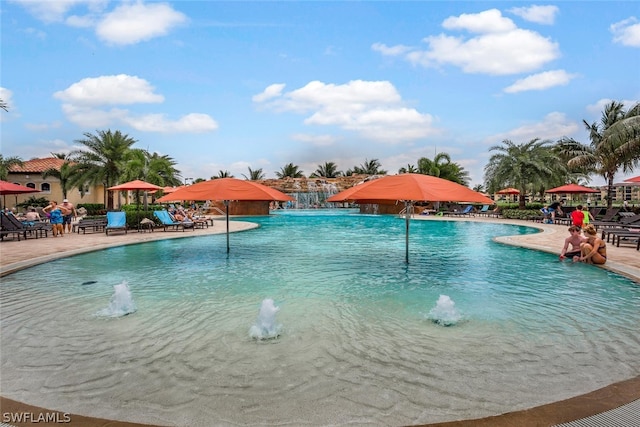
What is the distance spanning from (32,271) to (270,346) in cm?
792

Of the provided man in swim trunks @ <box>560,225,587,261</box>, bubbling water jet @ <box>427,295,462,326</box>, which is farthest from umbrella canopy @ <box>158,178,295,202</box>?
man in swim trunks @ <box>560,225,587,261</box>

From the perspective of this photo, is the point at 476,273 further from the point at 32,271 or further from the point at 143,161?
the point at 143,161

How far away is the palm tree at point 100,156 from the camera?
3115 cm

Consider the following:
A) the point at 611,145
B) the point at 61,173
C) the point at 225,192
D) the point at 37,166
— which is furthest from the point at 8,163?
the point at 611,145

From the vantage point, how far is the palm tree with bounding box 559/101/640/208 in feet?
76.1

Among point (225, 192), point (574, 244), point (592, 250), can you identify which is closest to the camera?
point (225, 192)

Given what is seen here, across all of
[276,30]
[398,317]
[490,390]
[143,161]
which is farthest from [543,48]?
[143,161]

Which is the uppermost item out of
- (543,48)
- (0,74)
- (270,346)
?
(543,48)

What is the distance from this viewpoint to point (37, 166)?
4088 cm

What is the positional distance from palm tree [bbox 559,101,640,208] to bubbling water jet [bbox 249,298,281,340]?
87.6 feet

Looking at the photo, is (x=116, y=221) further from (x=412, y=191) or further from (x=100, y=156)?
(x=100, y=156)

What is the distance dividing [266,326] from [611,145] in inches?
1097

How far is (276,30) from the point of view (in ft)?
47.8

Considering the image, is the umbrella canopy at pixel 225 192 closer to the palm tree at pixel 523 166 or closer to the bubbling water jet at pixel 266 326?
the bubbling water jet at pixel 266 326
